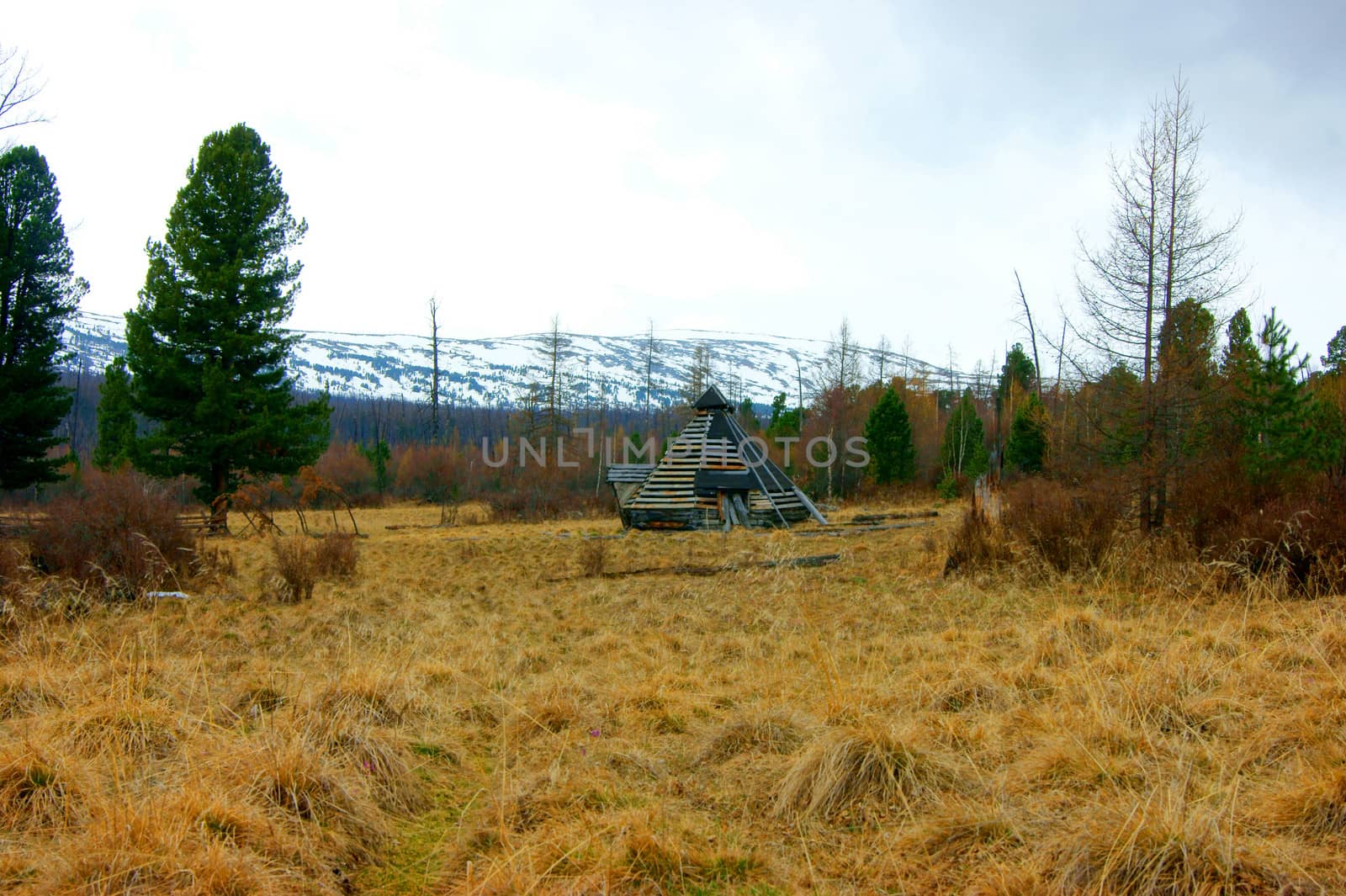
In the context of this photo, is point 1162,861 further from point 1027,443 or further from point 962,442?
point 962,442

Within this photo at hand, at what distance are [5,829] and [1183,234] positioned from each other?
52.6 ft

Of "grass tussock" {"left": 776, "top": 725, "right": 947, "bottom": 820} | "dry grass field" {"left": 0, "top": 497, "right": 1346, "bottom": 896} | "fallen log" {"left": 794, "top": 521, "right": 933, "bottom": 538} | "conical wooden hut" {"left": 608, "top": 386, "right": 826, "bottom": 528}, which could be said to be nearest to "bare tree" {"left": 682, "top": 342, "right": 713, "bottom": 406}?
"conical wooden hut" {"left": 608, "top": 386, "right": 826, "bottom": 528}

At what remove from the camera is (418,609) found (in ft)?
31.0

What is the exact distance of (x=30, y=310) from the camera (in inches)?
811

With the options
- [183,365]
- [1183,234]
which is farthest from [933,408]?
[183,365]

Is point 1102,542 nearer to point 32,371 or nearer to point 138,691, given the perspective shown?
point 138,691

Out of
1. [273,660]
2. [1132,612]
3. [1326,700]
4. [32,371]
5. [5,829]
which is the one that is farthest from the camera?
[32,371]

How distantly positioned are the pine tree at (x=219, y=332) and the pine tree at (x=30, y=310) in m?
2.14

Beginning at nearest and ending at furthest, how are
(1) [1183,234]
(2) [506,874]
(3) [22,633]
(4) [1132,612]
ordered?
(2) [506,874] → (3) [22,633] → (4) [1132,612] → (1) [1183,234]

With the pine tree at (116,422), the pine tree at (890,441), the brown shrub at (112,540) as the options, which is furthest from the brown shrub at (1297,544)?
the pine tree at (890,441)

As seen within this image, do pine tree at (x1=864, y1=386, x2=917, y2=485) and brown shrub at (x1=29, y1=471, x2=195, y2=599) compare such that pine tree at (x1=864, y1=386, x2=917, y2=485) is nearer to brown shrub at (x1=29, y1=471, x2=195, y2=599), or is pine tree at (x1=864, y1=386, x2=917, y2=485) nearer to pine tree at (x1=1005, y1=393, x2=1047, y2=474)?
pine tree at (x1=1005, y1=393, x2=1047, y2=474)

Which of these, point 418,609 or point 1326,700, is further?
point 418,609

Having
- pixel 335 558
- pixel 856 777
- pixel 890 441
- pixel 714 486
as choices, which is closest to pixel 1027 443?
pixel 890 441

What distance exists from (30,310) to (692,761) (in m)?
24.1
